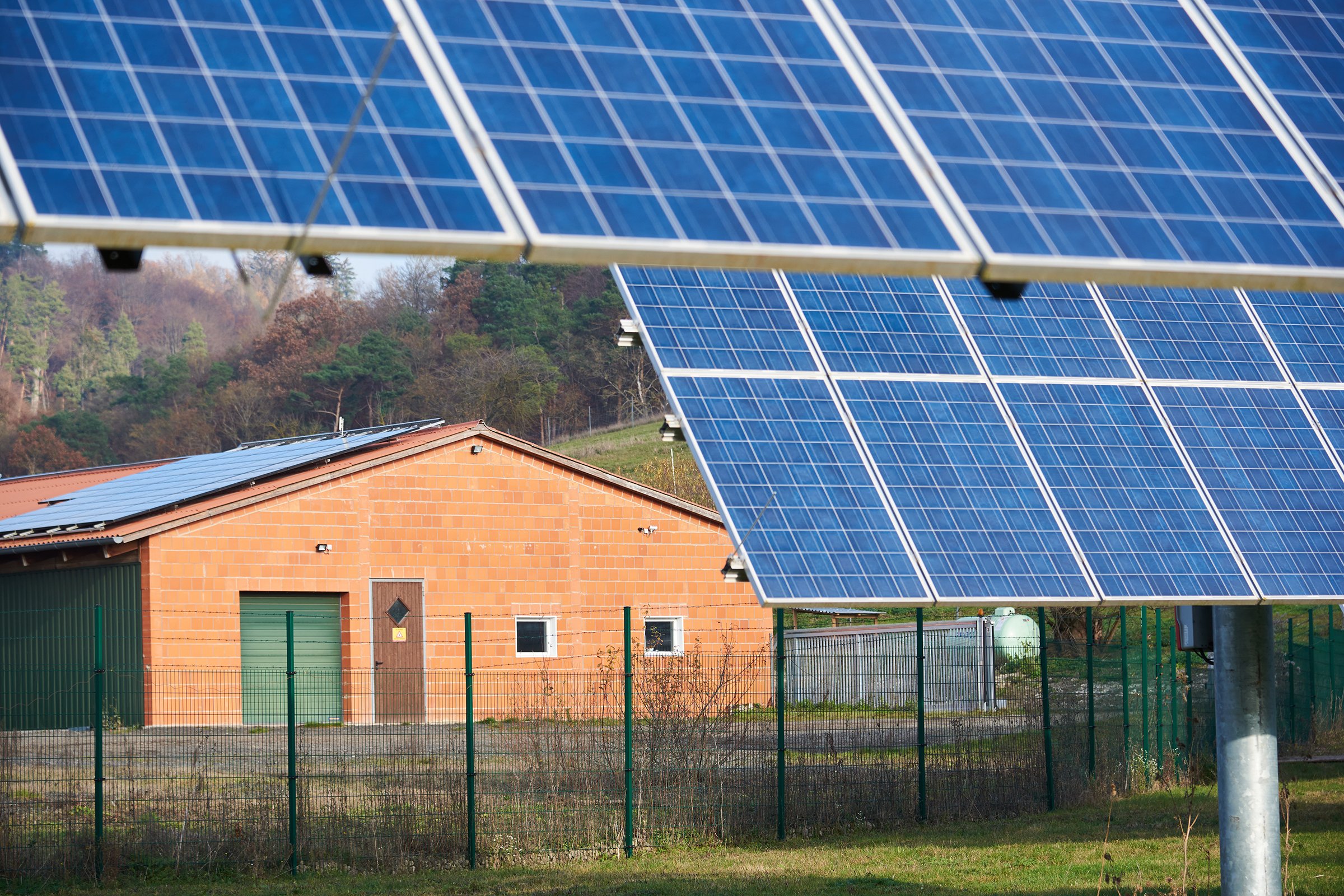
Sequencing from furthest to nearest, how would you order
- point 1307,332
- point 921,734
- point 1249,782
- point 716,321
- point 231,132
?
1. point 921,734
2. point 1307,332
3. point 716,321
4. point 1249,782
5. point 231,132

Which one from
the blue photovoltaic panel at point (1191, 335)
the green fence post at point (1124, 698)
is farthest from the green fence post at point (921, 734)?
the blue photovoltaic panel at point (1191, 335)

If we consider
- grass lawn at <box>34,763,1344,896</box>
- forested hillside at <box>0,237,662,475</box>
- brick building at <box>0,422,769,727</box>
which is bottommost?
grass lawn at <box>34,763,1344,896</box>

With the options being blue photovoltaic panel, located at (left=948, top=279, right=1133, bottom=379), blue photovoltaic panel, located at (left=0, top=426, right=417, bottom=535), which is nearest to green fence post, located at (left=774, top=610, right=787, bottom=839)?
blue photovoltaic panel, located at (left=948, top=279, right=1133, bottom=379)

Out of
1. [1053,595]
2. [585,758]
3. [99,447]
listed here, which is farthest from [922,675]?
[99,447]

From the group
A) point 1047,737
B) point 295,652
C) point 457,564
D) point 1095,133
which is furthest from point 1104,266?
point 457,564

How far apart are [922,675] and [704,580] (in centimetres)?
1820

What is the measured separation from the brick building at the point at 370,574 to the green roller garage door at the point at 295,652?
5cm

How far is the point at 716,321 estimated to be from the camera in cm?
1502

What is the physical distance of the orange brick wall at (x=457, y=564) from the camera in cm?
3059

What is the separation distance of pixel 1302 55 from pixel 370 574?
26.8 metres

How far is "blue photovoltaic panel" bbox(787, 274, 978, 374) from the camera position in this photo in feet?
49.4

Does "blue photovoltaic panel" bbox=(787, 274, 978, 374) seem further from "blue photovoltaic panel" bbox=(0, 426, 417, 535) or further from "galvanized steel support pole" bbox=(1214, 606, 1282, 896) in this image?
"blue photovoltaic panel" bbox=(0, 426, 417, 535)

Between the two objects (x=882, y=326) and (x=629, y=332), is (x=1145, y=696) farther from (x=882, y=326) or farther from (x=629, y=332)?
(x=629, y=332)

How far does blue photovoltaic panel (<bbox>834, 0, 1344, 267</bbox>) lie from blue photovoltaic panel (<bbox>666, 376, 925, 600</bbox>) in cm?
492
